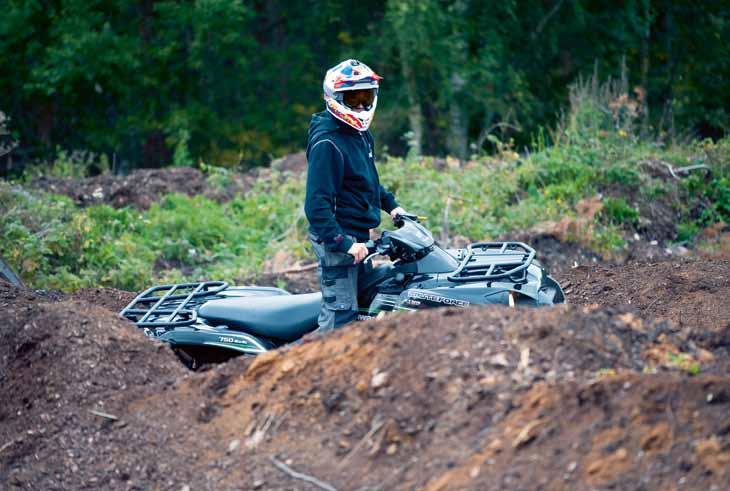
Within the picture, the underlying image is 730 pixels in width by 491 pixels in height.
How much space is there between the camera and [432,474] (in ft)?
16.1

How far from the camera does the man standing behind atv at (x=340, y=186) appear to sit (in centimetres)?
688

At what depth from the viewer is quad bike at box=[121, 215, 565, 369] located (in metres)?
6.68

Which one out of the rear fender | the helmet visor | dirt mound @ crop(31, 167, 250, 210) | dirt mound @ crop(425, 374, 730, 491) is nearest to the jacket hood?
the helmet visor

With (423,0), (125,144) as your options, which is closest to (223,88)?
(125,144)

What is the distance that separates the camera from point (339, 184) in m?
7.05

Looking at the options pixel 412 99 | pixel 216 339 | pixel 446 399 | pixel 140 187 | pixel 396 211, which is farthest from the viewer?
pixel 412 99

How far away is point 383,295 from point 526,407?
2.09 meters

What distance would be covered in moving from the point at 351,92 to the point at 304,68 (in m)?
21.0

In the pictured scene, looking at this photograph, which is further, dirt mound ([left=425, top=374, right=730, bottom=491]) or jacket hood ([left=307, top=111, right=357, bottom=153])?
jacket hood ([left=307, top=111, right=357, bottom=153])

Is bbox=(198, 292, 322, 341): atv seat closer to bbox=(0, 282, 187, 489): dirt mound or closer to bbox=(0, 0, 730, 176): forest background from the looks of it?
bbox=(0, 282, 187, 489): dirt mound

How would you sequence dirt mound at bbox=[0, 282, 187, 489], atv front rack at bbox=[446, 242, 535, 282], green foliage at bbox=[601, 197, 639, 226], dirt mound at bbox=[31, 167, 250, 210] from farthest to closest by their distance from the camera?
dirt mound at bbox=[31, 167, 250, 210] < green foliage at bbox=[601, 197, 639, 226] < atv front rack at bbox=[446, 242, 535, 282] < dirt mound at bbox=[0, 282, 187, 489]

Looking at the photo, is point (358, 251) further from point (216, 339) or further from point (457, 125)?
point (457, 125)

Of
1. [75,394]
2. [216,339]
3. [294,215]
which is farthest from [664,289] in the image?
[294,215]

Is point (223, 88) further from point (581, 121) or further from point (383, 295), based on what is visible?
point (383, 295)
